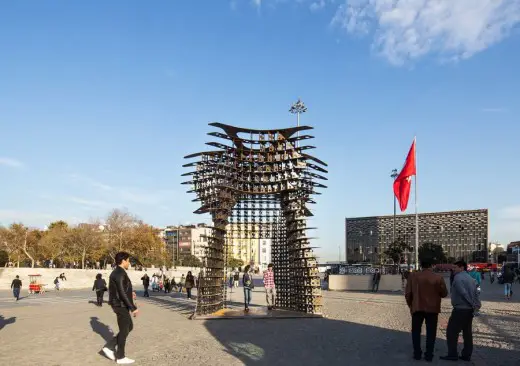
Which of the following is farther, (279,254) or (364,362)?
(279,254)

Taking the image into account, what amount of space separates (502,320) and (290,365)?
10.0m

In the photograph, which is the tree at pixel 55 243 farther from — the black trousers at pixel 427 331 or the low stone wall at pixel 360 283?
the black trousers at pixel 427 331

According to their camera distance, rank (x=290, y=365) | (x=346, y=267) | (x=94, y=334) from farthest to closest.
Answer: (x=346, y=267) < (x=94, y=334) < (x=290, y=365)

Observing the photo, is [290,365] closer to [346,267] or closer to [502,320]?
[502,320]

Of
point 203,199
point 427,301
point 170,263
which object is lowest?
point 170,263

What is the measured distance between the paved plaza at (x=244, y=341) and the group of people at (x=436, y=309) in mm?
282

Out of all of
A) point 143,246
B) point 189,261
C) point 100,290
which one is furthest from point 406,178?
point 189,261

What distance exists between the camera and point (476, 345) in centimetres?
1041

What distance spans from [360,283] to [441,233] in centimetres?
11890

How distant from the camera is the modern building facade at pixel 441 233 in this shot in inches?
5635

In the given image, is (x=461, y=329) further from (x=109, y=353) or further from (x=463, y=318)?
(x=109, y=353)

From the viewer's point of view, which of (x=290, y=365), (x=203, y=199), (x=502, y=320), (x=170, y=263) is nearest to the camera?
(x=290, y=365)

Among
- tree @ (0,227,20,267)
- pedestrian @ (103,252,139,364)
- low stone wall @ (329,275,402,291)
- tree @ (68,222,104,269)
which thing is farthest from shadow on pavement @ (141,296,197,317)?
tree @ (0,227,20,267)

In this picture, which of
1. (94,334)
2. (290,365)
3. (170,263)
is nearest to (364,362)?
(290,365)
